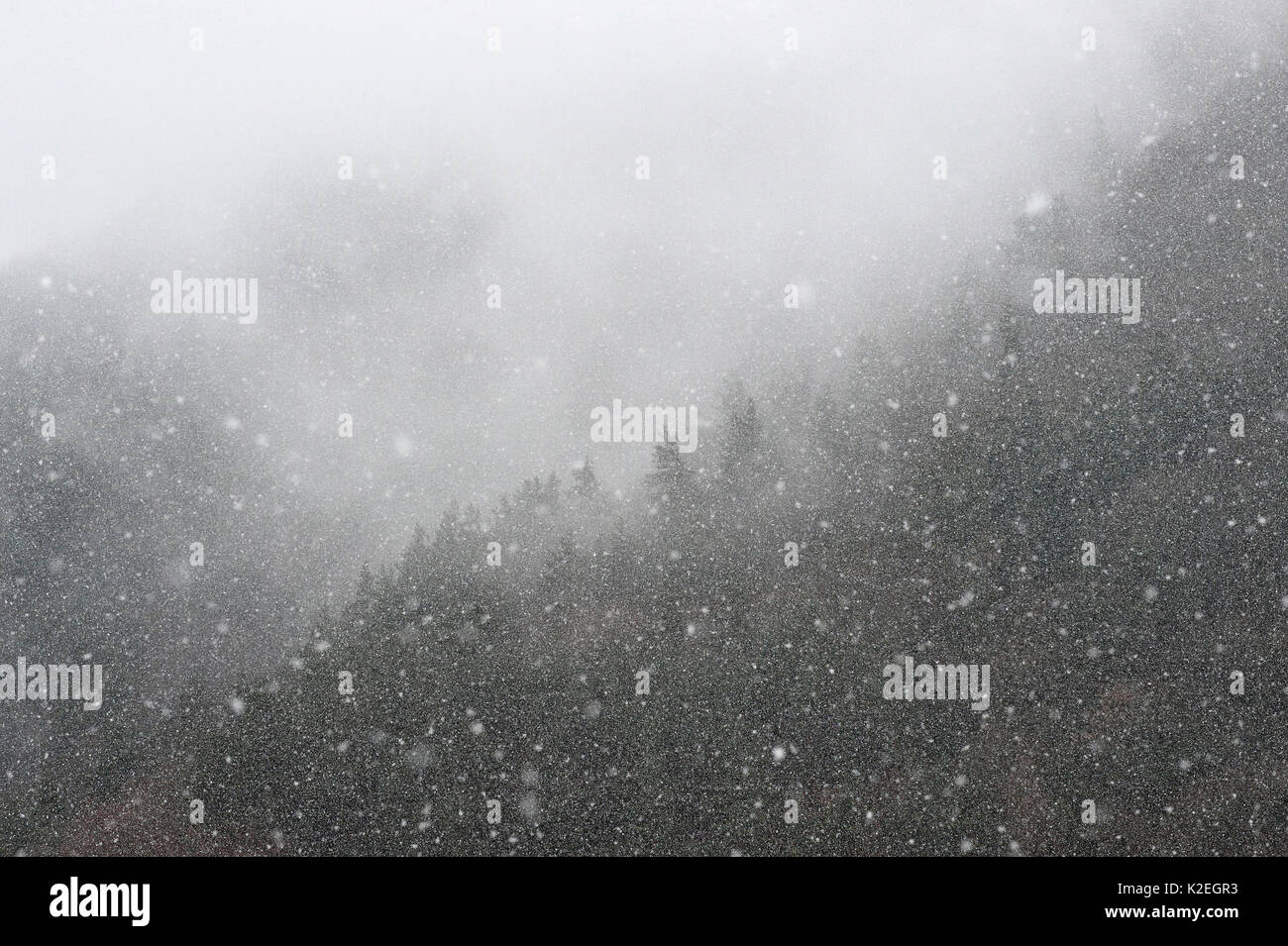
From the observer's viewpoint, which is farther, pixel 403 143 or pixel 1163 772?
pixel 403 143

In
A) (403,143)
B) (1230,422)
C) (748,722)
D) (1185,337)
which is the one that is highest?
(403,143)

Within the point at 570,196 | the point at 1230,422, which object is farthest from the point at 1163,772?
the point at 570,196

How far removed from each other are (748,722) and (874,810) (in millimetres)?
570

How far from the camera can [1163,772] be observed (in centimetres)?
268

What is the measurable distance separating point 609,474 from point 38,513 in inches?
88.9

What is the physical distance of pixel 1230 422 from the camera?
275 cm

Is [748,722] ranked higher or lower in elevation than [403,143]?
lower

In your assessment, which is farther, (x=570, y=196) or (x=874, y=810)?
(x=570, y=196)

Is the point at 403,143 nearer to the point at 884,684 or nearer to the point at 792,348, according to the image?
the point at 792,348

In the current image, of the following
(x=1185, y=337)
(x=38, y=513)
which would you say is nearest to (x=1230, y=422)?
(x=1185, y=337)

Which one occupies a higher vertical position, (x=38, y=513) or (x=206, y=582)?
(x=38, y=513)
